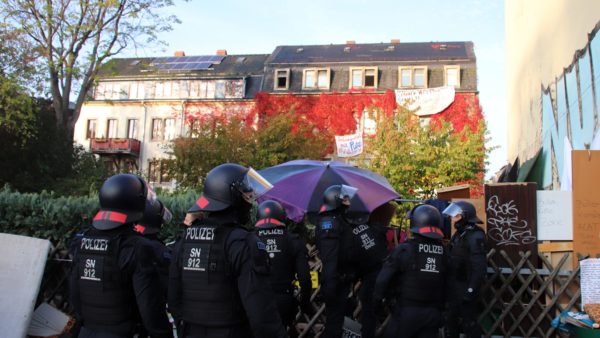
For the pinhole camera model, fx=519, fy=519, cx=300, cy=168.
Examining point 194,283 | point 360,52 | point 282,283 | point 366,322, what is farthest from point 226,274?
point 360,52

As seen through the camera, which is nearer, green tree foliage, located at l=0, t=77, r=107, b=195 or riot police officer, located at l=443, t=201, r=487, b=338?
riot police officer, located at l=443, t=201, r=487, b=338

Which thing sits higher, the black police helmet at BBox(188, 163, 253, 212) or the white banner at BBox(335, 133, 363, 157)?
the white banner at BBox(335, 133, 363, 157)

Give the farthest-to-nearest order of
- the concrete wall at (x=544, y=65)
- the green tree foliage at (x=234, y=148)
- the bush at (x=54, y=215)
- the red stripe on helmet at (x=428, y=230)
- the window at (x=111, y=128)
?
the window at (x=111, y=128), the green tree foliage at (x=234, y=148), the concrete wall at (x=544, y=65), the bush at (x=54, y=215), the red stripe on helmet at (x=428, y=230)

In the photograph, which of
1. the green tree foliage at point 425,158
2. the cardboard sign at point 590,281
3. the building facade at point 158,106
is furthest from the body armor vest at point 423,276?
the building facade at point 158,106

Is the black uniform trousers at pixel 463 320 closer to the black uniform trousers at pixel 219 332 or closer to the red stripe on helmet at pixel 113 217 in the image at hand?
the black uniform trousers at pixel 219 332

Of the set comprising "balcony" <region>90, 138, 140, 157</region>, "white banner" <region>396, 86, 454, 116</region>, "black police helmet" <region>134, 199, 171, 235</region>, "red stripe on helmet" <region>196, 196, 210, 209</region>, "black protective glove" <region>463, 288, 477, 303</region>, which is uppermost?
"white banner" <region>396, 86, 454, 116</region>

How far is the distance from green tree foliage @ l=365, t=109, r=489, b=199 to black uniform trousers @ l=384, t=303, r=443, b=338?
1622cm

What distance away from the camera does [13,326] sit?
5.58 m

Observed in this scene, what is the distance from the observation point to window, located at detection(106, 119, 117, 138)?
36.3m

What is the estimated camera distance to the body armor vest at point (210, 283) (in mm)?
3137

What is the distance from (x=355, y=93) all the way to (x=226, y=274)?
97.5 ft

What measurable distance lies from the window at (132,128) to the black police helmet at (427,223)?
3355 cm

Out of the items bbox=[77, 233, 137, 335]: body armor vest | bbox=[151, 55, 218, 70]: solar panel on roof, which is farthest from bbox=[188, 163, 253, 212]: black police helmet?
bbox=[151, 55, 218, 70]: solar panel on roof

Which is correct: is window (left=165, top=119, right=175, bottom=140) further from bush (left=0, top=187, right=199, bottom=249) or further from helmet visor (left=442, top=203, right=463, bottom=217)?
helmet visor (left=442, top=203, right=463, bottom=217)
